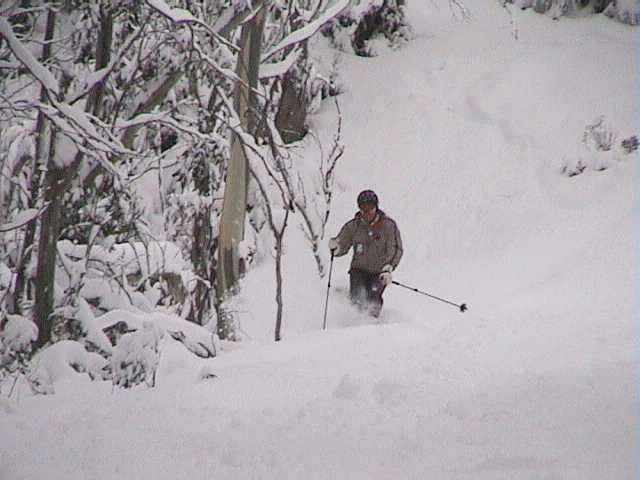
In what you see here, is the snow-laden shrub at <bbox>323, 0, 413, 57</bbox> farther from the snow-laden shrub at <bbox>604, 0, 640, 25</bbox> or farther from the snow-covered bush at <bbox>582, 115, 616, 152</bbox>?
the snow-covered bush at <bbox>582, 115, 616, 152</bbox>

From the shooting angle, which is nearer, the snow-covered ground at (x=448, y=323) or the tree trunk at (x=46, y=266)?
the snow-covered ground at (x=448, y=323)

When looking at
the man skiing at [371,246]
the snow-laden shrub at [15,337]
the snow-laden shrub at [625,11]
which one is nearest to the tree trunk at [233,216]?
the man skiing at [371,246]

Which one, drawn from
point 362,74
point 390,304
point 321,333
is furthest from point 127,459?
point 362,74

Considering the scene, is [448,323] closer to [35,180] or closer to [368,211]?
[368,211]

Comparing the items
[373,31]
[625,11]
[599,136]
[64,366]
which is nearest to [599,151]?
[599,136]

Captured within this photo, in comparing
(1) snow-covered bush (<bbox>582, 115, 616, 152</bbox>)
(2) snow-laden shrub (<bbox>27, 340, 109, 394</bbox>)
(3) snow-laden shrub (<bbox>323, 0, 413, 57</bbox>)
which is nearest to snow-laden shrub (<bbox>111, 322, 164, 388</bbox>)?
(2) snow-laden shrub (<bbox>27, 340, 109, 394</bbox>)

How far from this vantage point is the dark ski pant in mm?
9383

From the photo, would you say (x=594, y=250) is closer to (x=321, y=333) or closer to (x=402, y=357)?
(x=321, y=333)

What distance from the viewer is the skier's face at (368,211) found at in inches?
347

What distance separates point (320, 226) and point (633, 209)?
311 inches

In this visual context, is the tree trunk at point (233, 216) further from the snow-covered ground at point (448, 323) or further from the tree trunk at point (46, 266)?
the tree trunk at point (46, 266)

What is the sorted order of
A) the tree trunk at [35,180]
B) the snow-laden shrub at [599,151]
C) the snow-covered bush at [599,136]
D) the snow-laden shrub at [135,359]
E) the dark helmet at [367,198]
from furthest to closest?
the snow-covered bush at [599,136] < the snow-laden shrub at [599,151] < the dark helmet at [367,198] < the tree trunk at [35,180] < the snow-laden shrub at [135,359]

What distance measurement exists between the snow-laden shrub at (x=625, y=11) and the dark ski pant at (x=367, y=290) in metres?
10.1

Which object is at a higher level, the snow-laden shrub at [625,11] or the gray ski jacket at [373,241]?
the snow-laden shrub at [625,11]
